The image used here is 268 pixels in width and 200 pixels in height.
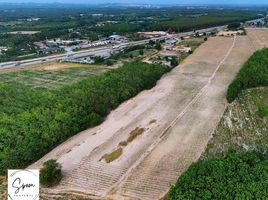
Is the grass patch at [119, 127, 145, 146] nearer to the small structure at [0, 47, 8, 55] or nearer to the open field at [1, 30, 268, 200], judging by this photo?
the open field at [1, 30, 268, 200]

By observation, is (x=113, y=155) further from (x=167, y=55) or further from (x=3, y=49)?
(x=3, y=49)

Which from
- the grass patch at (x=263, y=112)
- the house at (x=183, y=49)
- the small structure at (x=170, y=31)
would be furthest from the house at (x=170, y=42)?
the grass patch at (x=263, y=112)

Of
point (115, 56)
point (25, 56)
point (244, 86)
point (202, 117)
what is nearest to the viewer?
point (202, 117)

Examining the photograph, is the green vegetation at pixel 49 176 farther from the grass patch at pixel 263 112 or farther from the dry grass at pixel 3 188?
the grass patch at pixel 263 112

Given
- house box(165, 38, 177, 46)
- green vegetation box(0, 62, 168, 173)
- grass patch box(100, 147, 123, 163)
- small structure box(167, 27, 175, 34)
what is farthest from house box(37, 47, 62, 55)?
grass patch box(100, 147, 123, 163)

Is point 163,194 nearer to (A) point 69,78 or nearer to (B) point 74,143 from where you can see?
(B) point 74,143

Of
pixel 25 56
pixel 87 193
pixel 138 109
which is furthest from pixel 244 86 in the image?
pixel 25 56
